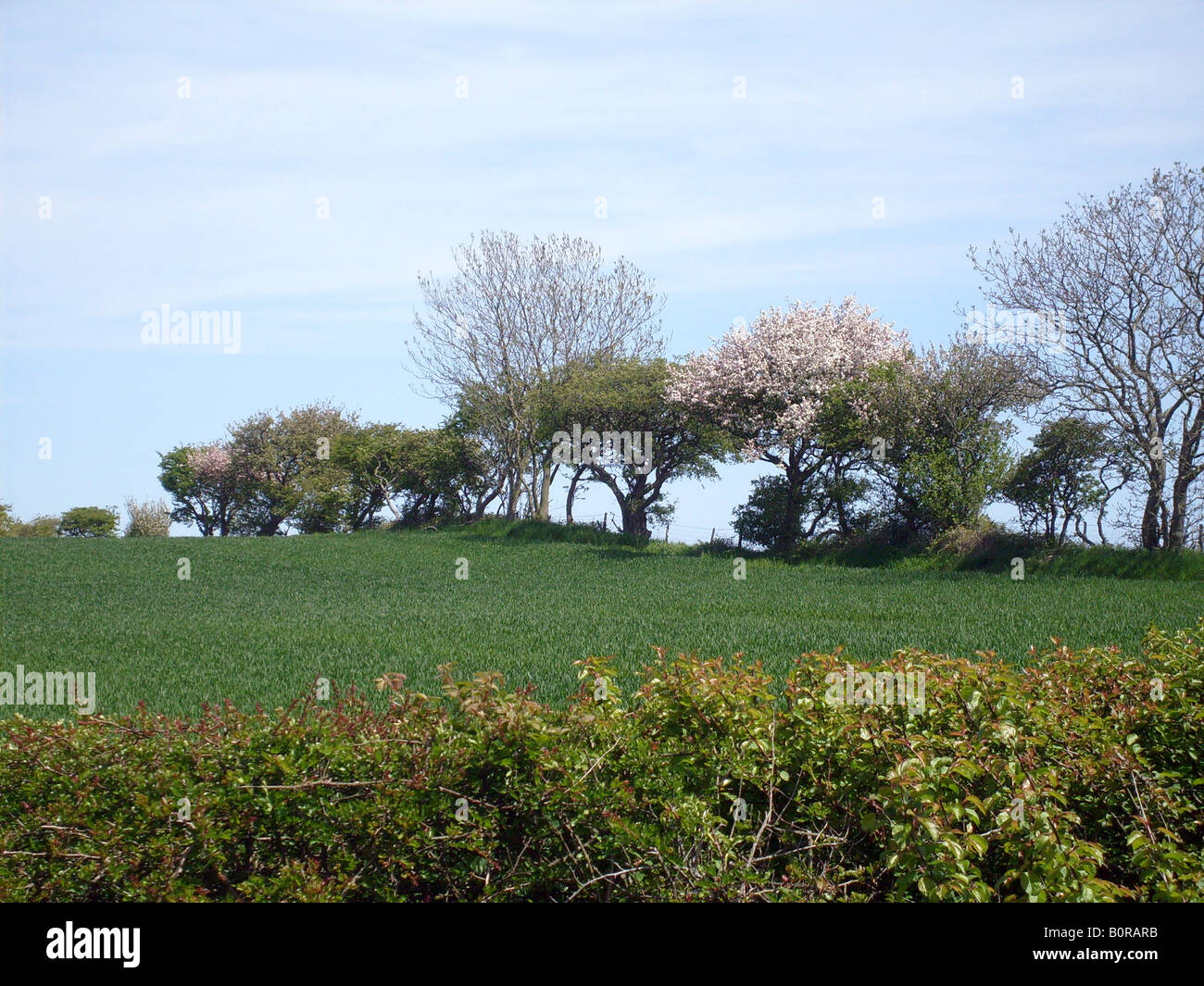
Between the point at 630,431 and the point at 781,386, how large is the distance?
544 cm

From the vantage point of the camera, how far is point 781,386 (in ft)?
90.4

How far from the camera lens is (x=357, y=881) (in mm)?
3631

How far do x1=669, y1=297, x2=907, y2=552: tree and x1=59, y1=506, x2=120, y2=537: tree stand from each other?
36.7 meters

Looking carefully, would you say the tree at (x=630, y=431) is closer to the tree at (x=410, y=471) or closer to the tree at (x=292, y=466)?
the tree at (x=410, y=471)

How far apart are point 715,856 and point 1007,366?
21499mm

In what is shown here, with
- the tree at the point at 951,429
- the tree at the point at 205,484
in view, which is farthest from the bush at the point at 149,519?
the tree at the point at 951,429

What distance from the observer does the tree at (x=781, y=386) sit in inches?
1073

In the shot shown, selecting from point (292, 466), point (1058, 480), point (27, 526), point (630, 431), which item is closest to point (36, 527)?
point (27, 526)

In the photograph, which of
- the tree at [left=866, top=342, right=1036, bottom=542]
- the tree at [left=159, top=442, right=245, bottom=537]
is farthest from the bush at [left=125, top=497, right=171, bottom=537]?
the tree at [left=866, top=342, right=1036, bottom=542]

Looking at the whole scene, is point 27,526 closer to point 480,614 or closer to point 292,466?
point 292,466

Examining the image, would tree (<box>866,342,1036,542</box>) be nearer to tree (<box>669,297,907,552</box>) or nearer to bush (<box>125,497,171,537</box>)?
tree (<box>669,297,907,552</box>)

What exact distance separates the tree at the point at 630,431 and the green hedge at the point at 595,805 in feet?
81.9

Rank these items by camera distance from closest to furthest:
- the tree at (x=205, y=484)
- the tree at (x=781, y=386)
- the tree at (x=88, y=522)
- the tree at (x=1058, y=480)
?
1. the tree at (x=1058, y=480)
2. the tree at (x=781, y=386)
3. the tree at (x=205, y=484)
4. the tree at (x=88, y=522)
